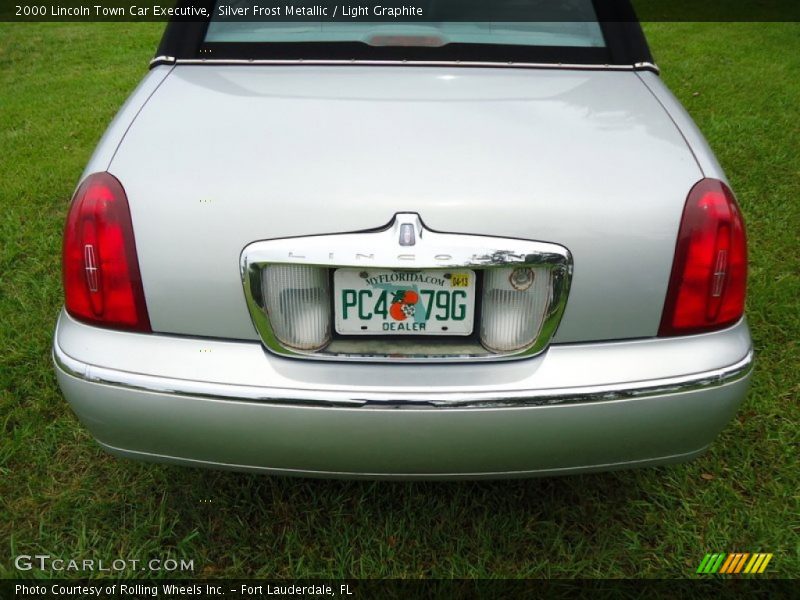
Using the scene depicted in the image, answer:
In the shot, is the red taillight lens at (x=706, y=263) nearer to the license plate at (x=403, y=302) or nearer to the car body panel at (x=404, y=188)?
the car body panel at (x=404, y=188)

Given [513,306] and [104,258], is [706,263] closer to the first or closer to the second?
[513,306]

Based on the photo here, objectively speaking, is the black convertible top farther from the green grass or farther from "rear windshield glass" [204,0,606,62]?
the green grass

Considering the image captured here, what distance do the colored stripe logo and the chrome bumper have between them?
0.59 m

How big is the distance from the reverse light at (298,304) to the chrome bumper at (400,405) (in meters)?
0.06

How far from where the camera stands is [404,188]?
58.5 inches

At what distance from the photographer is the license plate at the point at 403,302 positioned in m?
1.49

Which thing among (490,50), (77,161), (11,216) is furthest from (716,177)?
(77,161)

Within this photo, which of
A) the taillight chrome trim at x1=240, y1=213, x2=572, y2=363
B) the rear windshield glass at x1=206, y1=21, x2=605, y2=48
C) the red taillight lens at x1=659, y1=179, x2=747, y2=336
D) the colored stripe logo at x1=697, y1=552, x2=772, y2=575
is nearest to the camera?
the taillight chrome trim at x1=240, y1=213, x2=572, y2=363

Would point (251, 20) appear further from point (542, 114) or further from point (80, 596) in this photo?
point (80, 596)

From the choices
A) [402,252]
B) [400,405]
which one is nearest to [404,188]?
[402,252]

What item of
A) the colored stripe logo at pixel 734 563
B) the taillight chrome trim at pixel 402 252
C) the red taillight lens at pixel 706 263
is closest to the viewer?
the taillight chrome trim at pixel 402 252

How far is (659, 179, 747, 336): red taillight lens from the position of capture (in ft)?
5.07

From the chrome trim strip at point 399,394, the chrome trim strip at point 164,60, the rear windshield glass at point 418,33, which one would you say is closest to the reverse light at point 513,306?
the chrome trim strip at point 399,394

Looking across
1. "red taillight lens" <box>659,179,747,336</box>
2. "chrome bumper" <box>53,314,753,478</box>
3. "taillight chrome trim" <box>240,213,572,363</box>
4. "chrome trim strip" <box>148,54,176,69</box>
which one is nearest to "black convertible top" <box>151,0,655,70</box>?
"chrome trim strip" <box>148,54,176,69</box>
